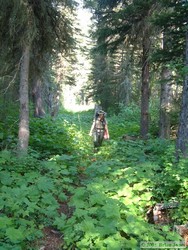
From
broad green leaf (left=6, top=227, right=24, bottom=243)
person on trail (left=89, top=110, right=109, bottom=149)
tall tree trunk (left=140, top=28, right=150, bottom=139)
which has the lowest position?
broad green leaf (left=6, top=227, right=24, bottom=243)

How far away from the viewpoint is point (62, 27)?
9.61 metres

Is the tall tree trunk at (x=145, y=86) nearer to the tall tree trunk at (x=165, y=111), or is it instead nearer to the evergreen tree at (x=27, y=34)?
the tall tree trunk at (x=165, y=111)

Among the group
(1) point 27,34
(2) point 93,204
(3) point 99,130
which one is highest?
(1) point 27,34

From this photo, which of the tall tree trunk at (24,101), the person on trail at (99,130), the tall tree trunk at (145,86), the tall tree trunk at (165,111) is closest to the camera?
the tall tree trunk at (24,101)

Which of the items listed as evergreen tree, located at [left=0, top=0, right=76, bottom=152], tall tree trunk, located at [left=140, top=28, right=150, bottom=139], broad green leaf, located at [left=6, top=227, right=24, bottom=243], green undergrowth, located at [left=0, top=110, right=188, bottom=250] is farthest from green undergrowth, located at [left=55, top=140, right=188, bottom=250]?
tall tree trunk, located at [left=140, top=28, right=150, bottom=139]

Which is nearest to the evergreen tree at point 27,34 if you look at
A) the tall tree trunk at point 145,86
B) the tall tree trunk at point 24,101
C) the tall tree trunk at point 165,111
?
the tall tree trunk at point 24,101

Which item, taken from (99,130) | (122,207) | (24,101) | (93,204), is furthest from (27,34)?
(122,207)

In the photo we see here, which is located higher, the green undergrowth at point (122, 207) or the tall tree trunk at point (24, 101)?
the tall tree trunk at point (24, 101)

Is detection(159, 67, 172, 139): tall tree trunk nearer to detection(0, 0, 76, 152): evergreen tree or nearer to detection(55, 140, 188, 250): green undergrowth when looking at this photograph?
detection(0, 0, 76, 152): evergreen tree

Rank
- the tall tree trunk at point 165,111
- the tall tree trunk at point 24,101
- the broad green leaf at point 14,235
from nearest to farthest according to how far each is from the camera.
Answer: the broad green leaf at point 14,235, the tall tree trunk at point 24,101, the tall tree trunk at point 165,111

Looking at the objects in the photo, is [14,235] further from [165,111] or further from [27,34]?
[165,111]

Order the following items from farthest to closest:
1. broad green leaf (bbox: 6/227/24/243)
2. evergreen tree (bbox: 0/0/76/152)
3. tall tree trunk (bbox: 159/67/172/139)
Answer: tall tree trunk (bbox: 159/67/172/139) → evergreen tree (bbox: 0/0/76/152) → broad green leaf (bbox: 6/227/24/243)

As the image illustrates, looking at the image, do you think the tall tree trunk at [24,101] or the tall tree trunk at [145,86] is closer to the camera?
the tall tree trunk at [24,101]

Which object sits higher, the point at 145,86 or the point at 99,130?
the point at 145,86
